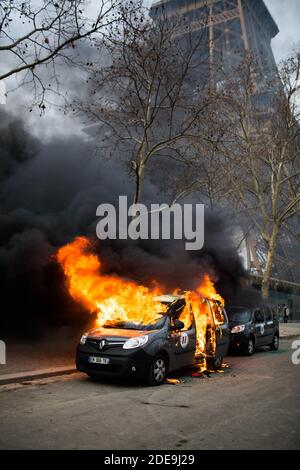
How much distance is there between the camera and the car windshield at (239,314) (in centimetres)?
1300

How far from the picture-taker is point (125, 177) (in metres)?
21.2

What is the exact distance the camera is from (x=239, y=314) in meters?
13.2

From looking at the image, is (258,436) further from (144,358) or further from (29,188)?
(29,188)

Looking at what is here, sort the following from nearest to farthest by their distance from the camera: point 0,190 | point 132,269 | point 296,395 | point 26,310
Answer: point 296,395 → point 132,269 → point 26,310 → point 0,190

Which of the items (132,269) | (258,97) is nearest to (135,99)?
(132,269)

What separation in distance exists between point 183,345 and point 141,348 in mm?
1316

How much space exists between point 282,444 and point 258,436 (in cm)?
33

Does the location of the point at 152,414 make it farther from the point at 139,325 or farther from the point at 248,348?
the point at 248,348

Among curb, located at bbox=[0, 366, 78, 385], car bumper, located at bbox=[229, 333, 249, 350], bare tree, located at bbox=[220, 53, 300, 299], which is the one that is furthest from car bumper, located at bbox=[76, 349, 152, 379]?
bare tree, located at bbox=[220, 53, 300, 299]

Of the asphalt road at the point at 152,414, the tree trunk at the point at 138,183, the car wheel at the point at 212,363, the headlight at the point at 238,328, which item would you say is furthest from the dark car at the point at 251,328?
the tree trunk at the point at 138,183

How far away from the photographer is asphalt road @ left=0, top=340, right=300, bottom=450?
15.1 feet

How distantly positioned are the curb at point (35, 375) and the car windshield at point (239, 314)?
5.89m

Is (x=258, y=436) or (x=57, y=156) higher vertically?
(x=57, y=156)

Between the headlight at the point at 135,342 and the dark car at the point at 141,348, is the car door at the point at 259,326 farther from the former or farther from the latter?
the headlight at the point at 135,342
